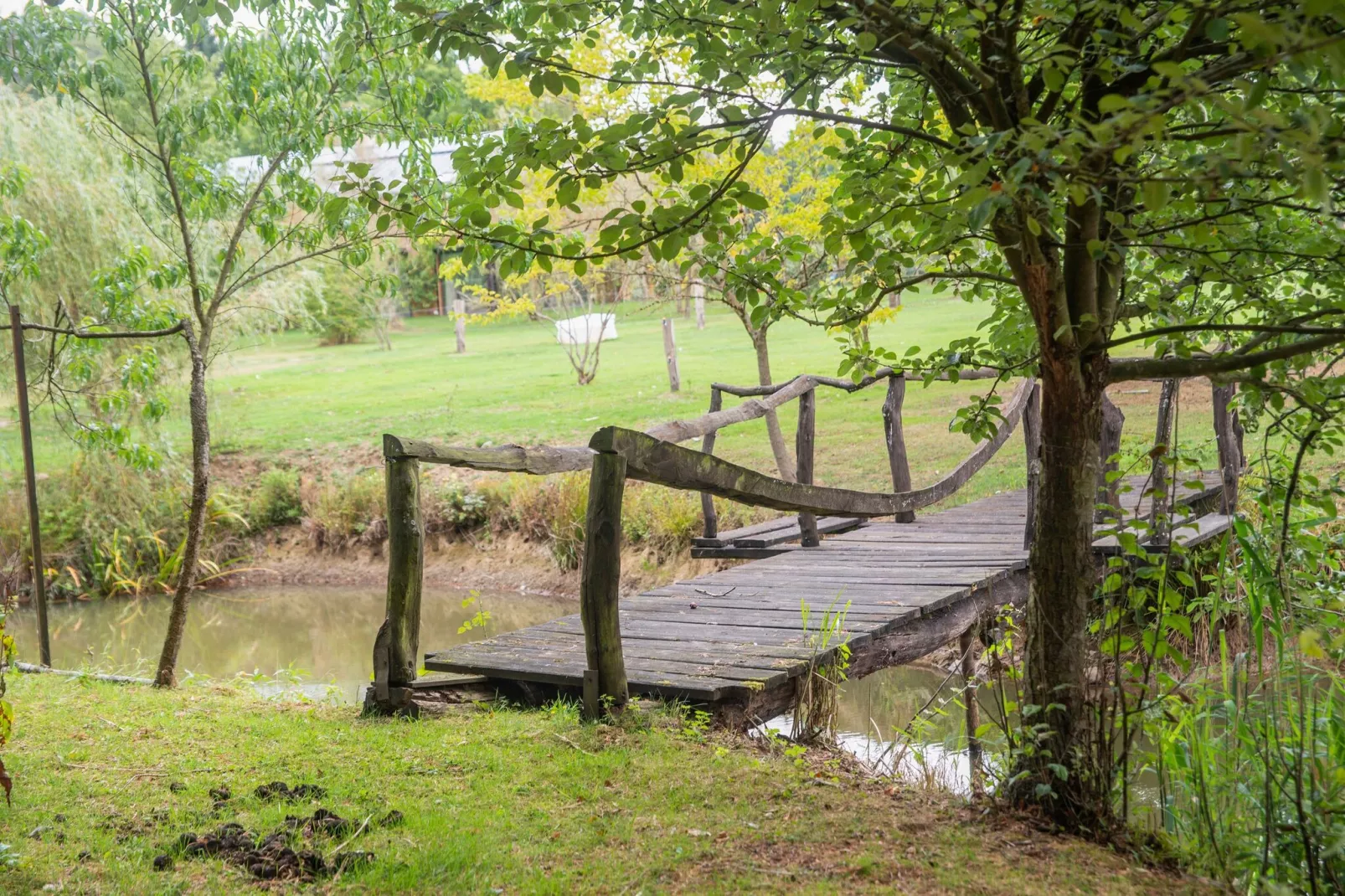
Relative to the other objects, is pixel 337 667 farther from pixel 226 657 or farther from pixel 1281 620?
pixel 1281 620

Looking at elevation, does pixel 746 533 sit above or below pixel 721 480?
below

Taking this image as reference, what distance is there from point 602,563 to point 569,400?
53.1ft

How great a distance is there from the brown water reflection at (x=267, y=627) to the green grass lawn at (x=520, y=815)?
5681 mm

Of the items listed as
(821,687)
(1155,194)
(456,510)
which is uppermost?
(1155,194)

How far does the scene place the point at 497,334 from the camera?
3584 centimetres

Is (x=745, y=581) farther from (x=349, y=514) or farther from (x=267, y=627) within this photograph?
(x=349, y=514)

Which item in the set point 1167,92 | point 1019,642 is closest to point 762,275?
point 1167,92

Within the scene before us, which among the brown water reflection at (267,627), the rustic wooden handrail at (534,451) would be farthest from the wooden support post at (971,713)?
the brown water reflection at (267,627)

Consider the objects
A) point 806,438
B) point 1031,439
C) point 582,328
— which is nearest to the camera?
point 1031,439

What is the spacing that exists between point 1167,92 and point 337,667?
33.8 feet

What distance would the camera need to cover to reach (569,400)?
68.1 feet

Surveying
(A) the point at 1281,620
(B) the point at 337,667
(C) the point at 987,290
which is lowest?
(B) the point at 337,667

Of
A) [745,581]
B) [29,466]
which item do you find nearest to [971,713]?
[745,581]

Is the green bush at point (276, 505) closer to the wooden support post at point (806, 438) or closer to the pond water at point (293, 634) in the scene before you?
the pond water at point (293, 634)
